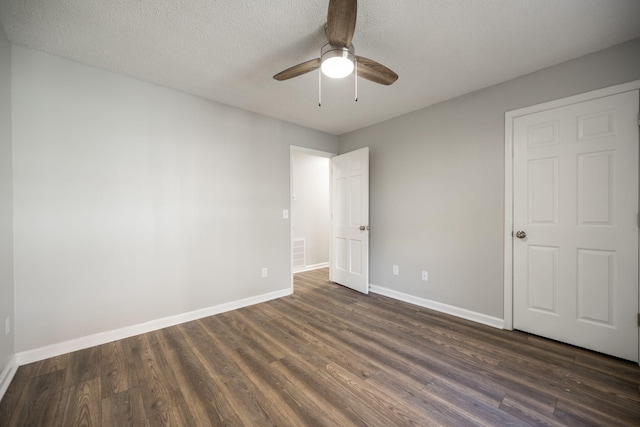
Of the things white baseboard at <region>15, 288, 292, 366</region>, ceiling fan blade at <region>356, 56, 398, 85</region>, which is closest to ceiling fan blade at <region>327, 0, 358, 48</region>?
ceiling fan blade at <region>356, 56, 398, 85</region>

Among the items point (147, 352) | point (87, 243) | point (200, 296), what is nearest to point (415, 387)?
point (147, 352)

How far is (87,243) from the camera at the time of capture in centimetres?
221

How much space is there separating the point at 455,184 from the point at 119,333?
377cm

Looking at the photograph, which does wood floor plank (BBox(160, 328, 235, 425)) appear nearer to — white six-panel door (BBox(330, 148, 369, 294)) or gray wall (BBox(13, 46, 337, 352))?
gray wall (BBox(13, 46, 337, 352))

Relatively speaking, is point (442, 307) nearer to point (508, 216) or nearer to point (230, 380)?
point (508, 216)

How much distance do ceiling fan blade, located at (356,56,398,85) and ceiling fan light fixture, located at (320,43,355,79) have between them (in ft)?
0.35

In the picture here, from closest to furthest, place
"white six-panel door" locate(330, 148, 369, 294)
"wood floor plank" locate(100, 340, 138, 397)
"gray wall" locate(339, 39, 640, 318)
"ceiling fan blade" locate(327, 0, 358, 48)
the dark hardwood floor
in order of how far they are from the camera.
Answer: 1. "ceiling fan blade" locate(327, 0, 358, 48)
2. the dark hardwood floor
3. "wood floor plank" locate(100, 340, 138, 397)
4. "gray wall" locate(339, 39, 640, 318)
5. "white six-panel door" locate(330, 148, 369, 294)

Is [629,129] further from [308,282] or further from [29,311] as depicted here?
[29,311]

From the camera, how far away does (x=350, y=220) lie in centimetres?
390

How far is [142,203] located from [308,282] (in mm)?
2666

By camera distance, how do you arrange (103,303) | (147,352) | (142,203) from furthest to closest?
(142,203), (103,303), (147,352)

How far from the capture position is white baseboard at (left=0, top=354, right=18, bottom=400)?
1655 mm

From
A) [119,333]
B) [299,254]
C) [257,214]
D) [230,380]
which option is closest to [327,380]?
[230,380]

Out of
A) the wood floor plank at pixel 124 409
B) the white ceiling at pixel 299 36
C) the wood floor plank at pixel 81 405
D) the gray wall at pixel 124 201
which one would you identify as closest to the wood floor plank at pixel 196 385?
the wood floor plank at pixel 124 409
